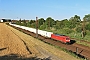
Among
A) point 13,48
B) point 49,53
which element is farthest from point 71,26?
point 49,53

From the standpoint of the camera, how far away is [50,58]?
16359 mm

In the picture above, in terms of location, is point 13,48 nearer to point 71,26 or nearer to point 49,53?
point 49,53

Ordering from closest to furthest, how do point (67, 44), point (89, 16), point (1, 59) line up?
1. point (1, 59)
2. point (67, 44)
3. point (89, 16)

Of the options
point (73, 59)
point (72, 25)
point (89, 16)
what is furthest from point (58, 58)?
point (89, 16)

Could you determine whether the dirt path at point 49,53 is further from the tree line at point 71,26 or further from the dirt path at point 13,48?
the tree line at point 71,26

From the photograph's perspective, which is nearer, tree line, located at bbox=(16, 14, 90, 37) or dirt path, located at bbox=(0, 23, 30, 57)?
dirt path, located at bbox=(0, 23, 30, 57)

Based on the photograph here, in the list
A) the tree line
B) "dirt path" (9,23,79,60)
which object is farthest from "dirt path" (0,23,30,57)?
the tree line

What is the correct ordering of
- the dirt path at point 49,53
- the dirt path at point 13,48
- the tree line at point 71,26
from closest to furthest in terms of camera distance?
1. the dirt path at point 49,53
2. the dirt path at point 13,48
3. the tree line at point 71,26

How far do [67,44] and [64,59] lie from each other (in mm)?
16710

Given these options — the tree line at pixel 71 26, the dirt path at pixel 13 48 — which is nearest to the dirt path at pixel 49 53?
the dirt path at pixel 13 48

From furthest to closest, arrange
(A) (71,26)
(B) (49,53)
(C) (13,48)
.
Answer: (A) (71,26) < (C) (13,48) < (B) (49,53)

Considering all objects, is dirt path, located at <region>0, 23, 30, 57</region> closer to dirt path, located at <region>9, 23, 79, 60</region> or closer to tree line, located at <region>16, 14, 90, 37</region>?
dirt path, located at <region>9, 23, 79, 60</region>

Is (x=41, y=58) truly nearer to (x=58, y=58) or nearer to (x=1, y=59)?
(x=58, y=58)

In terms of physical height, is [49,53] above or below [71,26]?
below
